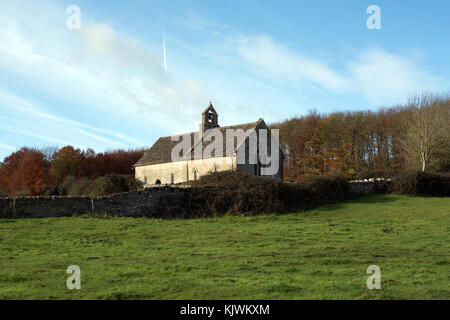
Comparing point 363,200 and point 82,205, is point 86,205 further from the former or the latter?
point 363,200

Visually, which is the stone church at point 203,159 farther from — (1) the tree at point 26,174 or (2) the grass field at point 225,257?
(2) the grass field at point 225,257

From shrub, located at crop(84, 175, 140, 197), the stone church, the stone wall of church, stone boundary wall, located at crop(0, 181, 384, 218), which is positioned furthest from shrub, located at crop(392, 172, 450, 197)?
shrub, located at crop(84, 175, 140, 197)

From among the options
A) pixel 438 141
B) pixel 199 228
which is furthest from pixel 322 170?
pixel 199 228

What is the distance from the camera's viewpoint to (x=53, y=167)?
201ft

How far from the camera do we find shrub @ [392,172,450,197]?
2808 cm

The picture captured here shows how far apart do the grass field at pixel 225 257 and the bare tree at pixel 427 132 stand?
777 inches

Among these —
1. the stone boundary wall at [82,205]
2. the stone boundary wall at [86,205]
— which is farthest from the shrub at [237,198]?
the stone boundary wall at [82,205]

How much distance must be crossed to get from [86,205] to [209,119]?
89.3 ft

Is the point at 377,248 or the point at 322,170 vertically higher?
the point at 322,170

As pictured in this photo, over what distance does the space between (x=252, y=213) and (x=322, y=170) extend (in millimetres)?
29917

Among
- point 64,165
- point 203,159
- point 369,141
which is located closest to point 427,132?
point 369,141

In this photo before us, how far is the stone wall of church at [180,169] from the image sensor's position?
41109 mm
